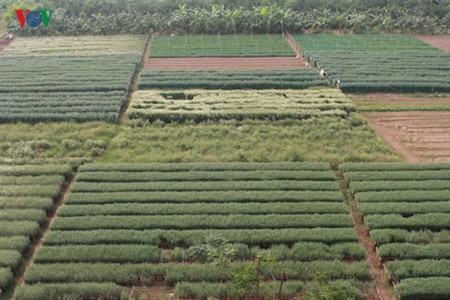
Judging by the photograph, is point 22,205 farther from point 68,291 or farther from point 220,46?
point 220,46

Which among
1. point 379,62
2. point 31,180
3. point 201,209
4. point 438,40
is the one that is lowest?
point 438,40

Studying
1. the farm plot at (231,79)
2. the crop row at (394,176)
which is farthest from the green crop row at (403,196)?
the farm plot at (231,79)

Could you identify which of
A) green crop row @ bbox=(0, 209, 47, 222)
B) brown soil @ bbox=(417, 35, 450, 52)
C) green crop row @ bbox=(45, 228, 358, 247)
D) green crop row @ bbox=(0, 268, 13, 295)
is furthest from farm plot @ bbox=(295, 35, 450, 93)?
green crop row @ bbox=(0, 268, 13, 295)

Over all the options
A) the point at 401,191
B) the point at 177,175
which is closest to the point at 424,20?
the point at 401,191

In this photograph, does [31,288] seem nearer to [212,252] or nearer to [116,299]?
[116,299]

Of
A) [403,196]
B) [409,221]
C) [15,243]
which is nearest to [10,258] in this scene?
[15,243]

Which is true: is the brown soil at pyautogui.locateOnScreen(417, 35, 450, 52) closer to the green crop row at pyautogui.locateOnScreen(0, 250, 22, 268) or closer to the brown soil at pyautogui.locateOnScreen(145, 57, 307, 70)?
the brown soil at pyautogui.locateOnScreen(145, 57, 307, 70)
